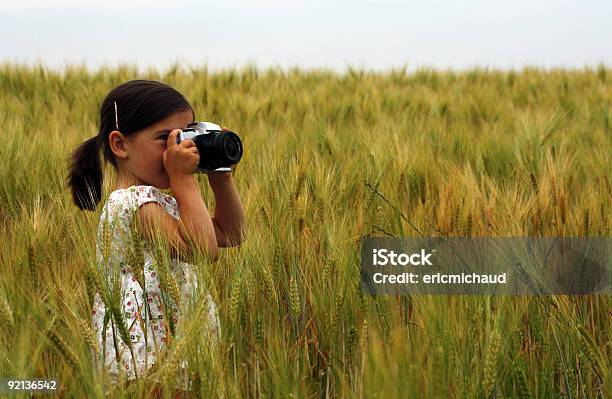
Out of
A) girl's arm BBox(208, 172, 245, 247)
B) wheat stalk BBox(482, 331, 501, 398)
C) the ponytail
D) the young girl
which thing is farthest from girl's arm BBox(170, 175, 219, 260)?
wheat stalk BBox(482, 331, 501, 398)

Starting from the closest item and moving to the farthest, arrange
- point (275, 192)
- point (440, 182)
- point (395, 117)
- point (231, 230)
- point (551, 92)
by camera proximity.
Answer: point (231, 230), point (275, 192), point (440, 182), point (395, 117), point (551, 92)

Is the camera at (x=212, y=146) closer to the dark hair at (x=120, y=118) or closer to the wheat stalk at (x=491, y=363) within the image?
the dark hair at (x=120, y=118)

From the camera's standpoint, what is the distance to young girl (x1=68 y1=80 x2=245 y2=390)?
54.6 inches

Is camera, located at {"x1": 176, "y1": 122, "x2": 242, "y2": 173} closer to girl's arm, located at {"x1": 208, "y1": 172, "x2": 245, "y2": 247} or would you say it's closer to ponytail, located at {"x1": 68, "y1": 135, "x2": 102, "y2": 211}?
girl's arm, located at {"x1": 208, "y1": 172, "x2": 245, "y2": 247}

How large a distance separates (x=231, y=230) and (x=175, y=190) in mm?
186

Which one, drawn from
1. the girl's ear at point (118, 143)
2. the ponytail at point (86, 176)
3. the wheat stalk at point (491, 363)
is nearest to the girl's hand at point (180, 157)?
the girl's ear at point (118, 143)

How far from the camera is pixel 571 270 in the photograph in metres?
1.48

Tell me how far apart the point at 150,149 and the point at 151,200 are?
12 centimetres

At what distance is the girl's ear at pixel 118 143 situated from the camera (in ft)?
4.97

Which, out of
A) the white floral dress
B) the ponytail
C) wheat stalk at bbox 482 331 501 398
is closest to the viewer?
→ wheat stalk at bbox 482 331 501 398

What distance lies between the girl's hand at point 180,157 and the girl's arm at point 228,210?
0.12m

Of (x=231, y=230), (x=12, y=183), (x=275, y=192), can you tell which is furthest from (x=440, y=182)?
(x=12, y=183)

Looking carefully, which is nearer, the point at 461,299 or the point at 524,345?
the point at 461,299

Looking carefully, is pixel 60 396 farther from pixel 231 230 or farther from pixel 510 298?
pixel 510 298
